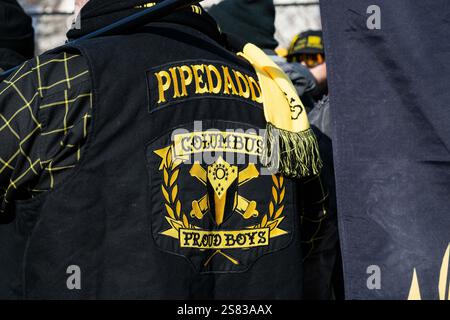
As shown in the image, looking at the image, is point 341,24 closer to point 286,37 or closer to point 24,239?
point 24,239

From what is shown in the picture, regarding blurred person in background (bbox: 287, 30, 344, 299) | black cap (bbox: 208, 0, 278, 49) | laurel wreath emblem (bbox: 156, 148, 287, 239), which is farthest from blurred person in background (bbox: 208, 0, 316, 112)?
laurel wreath emblem (bbox: 156, 148, 287, 239)

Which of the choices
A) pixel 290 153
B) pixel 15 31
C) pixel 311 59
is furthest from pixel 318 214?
pixel 311 59

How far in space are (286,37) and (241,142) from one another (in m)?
3.66

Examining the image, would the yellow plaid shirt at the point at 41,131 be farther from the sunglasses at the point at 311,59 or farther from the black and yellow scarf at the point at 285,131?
the sunglasses at the point at 311,59

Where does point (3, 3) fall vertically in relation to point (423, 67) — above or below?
above

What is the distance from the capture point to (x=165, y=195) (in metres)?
2.13

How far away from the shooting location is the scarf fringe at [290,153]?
228 centimetres

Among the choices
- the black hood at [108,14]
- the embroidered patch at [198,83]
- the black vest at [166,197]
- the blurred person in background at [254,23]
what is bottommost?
the black vest at [166,197]

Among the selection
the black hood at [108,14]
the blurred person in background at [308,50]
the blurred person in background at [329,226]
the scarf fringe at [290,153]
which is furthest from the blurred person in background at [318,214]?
the blurred person in background at [308,50]

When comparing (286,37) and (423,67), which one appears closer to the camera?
(423,67)

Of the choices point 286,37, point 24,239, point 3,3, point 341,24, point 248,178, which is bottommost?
point 24,239

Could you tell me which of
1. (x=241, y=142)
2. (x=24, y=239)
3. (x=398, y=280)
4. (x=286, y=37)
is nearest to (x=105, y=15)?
(x=241, y=142)

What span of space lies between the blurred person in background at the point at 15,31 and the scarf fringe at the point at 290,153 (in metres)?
1.25
